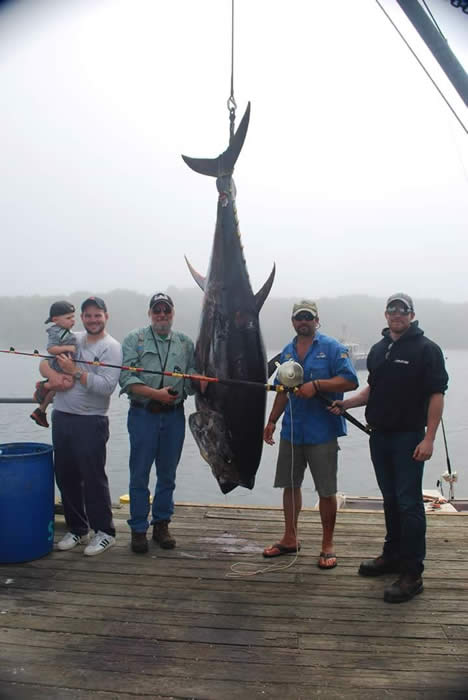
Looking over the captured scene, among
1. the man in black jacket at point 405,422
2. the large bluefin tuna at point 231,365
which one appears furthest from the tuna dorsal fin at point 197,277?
the man in black jacket at point 405,422

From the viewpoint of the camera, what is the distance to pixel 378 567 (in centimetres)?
324

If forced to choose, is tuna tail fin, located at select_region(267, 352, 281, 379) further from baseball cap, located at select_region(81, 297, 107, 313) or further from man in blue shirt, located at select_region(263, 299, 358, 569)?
baseball cap, located at select_region(81, 297, 107, 313)

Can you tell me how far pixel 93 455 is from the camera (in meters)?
3.46

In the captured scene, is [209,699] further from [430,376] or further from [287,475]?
[430,376]

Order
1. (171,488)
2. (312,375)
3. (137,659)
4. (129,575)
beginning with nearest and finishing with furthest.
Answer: (137,659)
(129,575)
(312,375)
(171,488)

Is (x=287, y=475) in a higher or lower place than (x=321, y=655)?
higher

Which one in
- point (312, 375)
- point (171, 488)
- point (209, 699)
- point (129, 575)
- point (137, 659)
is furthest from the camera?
point (171, 488)

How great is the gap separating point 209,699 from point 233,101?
3162 millimetres

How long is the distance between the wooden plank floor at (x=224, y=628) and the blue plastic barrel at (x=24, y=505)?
11 centimetres

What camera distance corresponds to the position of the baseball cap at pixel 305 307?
3.43 meters

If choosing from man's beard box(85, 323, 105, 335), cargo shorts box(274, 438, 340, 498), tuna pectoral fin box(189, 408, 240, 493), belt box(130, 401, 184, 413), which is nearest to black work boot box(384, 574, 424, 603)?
cargo shorts box(274, 438, 340, 498)

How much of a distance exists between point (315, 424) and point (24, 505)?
1897 mm

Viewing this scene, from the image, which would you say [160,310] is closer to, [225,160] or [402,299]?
[225,160]

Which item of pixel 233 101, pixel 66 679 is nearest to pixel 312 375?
pixel 233 101
